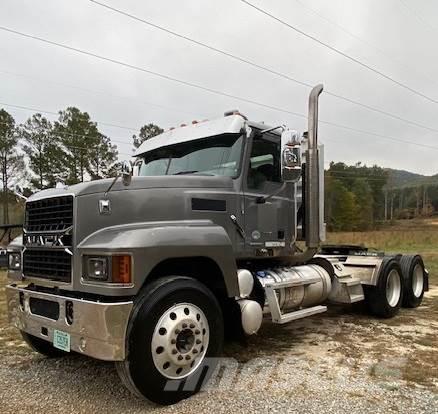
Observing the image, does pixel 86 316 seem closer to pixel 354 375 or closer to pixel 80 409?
pixel 80 409

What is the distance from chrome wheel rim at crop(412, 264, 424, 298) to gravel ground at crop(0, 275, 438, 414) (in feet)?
6.45

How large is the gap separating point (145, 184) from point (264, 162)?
5.95 feet

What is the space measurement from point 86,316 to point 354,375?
271 cm

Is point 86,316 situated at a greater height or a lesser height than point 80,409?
greater

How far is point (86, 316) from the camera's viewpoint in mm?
3898

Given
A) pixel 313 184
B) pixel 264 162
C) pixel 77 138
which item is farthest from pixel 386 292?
pixel 77 138

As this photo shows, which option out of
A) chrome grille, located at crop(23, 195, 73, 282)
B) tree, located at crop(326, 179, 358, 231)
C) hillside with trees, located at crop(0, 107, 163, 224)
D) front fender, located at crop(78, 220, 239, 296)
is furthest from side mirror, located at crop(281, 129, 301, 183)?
tree, located at crop(326, 179, 358, 231)

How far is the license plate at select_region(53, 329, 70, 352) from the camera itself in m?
4.10

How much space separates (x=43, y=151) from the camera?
34062mm

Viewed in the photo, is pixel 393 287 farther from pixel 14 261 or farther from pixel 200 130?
pixel 14 261

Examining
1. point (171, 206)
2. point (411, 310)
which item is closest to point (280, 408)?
point (171, 206)

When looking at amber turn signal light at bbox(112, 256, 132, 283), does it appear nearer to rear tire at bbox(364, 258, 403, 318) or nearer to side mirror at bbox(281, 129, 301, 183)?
side mirror at bbox(281, 129, 301, 183)

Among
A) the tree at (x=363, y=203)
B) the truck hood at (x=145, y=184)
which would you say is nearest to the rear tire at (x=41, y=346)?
the truck hood at (x=145, y=184)

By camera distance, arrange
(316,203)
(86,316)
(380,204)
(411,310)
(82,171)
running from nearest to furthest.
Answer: (86,316) → (316,203) → (411,310) → (82,171) → (380,204)
